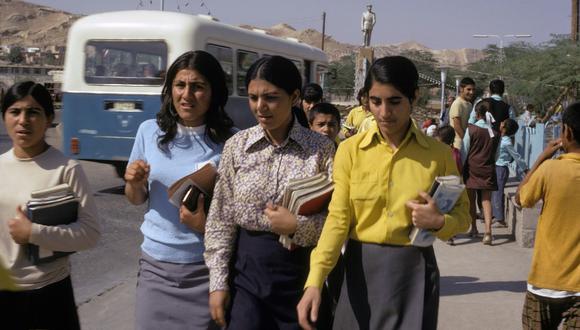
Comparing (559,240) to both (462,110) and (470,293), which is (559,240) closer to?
(470,293)

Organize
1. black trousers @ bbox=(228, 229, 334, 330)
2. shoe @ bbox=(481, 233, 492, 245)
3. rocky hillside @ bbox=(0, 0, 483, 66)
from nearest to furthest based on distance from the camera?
black trousers @ bbox=(228, 229, 334, 330) < shoe @ bbox=(481, 233, 492, 245) < rocky hillside @ bbox=(0, 0, 483, 66)

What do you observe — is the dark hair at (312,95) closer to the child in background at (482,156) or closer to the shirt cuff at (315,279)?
the child in background at (482,156)

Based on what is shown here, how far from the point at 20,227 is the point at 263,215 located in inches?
37.6

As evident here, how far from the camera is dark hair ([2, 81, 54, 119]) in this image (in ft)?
9.85

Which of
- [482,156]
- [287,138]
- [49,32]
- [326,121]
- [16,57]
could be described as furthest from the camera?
[49,32]

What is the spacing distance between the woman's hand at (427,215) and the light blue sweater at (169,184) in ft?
3.09

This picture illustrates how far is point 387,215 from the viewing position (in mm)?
2693

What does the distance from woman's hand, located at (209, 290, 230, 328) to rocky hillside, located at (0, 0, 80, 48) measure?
134971 mm

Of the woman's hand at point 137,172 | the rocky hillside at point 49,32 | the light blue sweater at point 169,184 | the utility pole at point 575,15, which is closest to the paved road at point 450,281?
the light blue sweater at point 169,184

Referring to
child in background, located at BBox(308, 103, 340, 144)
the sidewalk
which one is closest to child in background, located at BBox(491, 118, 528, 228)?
the sidewalk

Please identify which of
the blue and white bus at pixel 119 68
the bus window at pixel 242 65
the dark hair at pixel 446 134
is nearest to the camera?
the dark hair at pixel 446 134

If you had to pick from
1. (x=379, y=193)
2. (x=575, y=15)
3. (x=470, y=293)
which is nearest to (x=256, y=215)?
(x=379, y=193)

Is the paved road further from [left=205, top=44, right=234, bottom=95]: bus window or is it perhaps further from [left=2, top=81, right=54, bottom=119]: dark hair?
[left=205, top=44, right=234, bottom=95]: bus window

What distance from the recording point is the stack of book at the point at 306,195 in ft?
9.07
